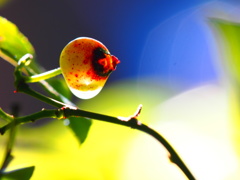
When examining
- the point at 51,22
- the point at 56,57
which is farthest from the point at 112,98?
the point at 51,22

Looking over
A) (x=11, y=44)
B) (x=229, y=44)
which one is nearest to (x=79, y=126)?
(x=11, y=44)

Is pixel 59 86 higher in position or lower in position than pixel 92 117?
higher

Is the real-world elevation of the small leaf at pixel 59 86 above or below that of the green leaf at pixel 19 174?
above

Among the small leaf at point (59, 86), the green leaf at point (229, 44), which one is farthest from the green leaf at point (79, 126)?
the green leaf at point (229, 44)

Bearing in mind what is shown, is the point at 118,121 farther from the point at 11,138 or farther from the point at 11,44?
the point at 11,44

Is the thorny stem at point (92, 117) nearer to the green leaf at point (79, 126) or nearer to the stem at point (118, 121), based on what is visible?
the stem at point (118, 121)

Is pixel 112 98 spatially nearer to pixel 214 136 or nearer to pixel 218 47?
pixel 214 136
